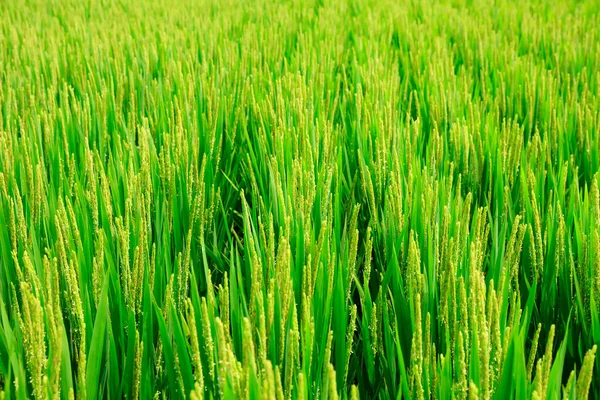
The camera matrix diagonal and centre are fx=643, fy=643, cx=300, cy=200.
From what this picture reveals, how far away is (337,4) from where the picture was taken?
4285 mm

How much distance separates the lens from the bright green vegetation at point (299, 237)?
78 centimetres

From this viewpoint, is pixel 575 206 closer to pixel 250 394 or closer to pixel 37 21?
pixel 250 394

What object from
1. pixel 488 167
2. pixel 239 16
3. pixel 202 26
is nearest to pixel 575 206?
pixel 488 167

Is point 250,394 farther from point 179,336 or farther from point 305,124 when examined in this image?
point 305,124

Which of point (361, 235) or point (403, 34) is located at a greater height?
point (403, 34)

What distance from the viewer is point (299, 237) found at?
1072 mm

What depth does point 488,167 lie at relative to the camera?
1539mm

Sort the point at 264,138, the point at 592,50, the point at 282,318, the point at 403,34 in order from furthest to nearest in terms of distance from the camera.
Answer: the point at 403,34, the point at 592,50, the point at 264,138, the point at 282,318

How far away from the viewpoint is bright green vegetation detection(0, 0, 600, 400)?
780 millimetres

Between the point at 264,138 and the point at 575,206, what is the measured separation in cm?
79

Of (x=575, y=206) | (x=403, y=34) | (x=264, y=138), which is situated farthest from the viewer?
(x=403, y=34)

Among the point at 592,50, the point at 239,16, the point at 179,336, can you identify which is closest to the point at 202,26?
the point at 239,16

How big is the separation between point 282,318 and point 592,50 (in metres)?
2.40

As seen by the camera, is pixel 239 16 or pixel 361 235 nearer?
pixel 361 235
